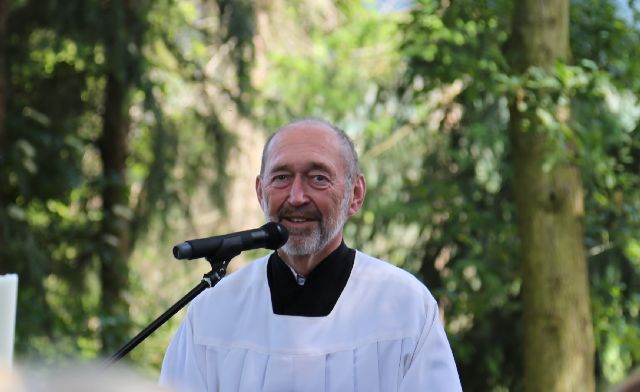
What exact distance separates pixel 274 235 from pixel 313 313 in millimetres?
648

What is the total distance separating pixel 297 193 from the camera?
10.8 feet

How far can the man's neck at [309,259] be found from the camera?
135 inches

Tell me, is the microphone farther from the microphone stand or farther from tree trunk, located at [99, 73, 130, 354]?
tree trunk, located at [99, 73, 130, 354]

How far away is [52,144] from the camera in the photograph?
8805 millimetres

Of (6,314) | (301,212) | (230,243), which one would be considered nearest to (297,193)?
(301,212)

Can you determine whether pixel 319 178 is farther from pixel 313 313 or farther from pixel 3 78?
pixel 3 78

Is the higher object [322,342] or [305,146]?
[305,146]

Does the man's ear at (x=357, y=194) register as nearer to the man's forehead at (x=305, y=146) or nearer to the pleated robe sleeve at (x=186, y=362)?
the man's forehead at (x=305, y=146)

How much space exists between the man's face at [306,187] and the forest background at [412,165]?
2.64 metres

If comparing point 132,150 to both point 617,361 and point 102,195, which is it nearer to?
point 102,195

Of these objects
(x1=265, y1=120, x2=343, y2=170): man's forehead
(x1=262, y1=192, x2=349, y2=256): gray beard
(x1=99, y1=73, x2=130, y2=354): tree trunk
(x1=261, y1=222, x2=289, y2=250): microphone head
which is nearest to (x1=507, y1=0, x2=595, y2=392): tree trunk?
(x1=265, y1=120, x2=343, y2=170): man's forehead

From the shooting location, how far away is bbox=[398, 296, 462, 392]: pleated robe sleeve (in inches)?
124

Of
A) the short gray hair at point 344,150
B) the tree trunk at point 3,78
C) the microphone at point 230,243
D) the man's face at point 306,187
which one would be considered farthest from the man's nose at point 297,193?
the tree trunk at point 3,78

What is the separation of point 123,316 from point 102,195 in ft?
4.87
